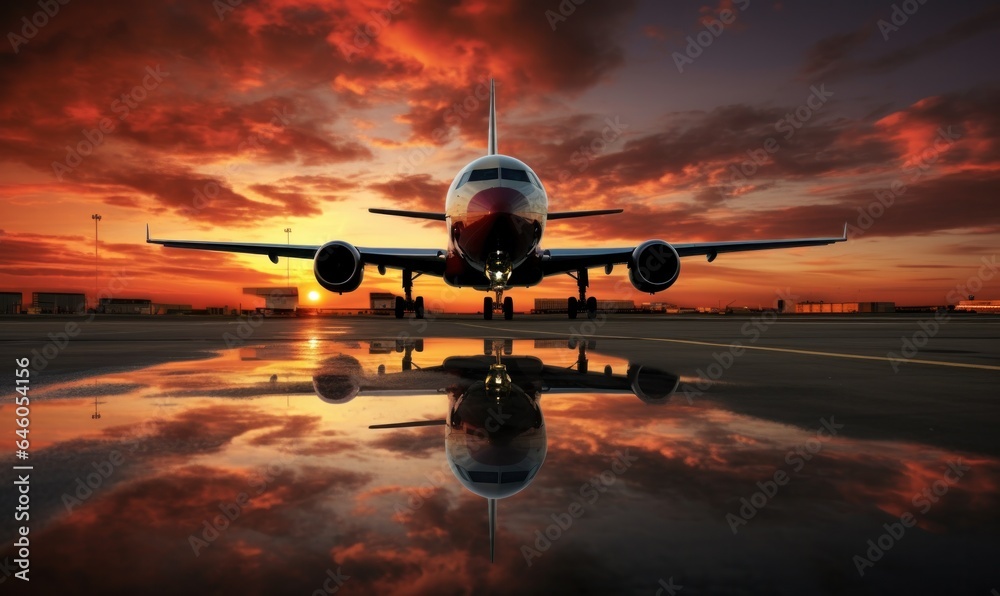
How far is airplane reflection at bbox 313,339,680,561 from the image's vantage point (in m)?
2.79

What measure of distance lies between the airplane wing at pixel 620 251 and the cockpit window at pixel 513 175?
6184mm

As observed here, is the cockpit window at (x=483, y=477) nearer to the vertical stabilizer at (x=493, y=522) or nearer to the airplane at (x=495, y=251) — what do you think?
the vertical stabilizer at (x=493, y=522)

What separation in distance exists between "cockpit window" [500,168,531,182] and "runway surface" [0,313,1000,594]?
1236cm

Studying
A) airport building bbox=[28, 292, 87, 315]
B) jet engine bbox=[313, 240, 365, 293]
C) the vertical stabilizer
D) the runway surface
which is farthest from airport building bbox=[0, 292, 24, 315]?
the vertical stabilizer

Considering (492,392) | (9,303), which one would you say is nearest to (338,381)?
(492,392)

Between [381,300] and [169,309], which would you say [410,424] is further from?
[169,309]

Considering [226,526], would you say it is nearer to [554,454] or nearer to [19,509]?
[19,509]

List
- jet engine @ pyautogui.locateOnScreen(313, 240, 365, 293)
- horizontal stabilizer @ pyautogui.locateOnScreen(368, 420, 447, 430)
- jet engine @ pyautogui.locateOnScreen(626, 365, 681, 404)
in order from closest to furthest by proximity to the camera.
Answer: horizontal stabilizer @ pyautogui.locateOnScreen(368, 420, 447, 430), jet engine @ pyautogui.locateOnScreen(626, 365, 681, 404), jet engine @ pyautogui.locateOnScreen(313, 240, 365, 293)

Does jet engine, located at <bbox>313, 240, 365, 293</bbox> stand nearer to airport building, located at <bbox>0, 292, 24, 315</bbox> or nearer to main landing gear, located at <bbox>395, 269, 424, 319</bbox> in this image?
main landing gear, located at <bbox>395, 269, 424, 319</bbox>

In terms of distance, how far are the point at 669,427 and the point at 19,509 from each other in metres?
3.25

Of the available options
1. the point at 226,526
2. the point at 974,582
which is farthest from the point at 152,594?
the point at 974,582

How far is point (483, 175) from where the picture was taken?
17.2m

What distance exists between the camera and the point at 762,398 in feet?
16.7

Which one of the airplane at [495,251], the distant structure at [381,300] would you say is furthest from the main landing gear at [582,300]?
the distant structure at [381,300]
